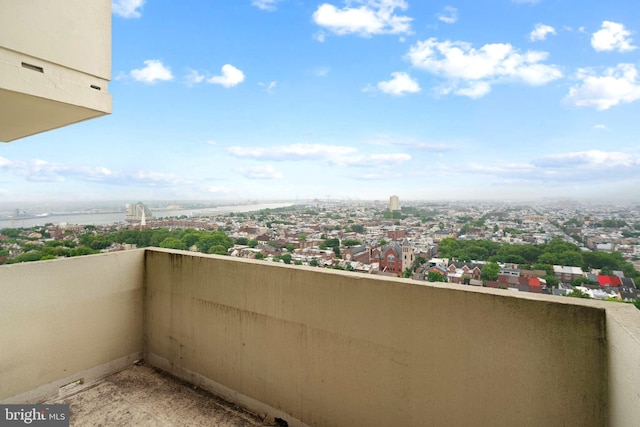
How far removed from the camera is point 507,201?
5.31m

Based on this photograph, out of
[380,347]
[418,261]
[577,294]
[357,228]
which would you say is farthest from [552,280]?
[357,228]

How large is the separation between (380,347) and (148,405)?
82.9 inches

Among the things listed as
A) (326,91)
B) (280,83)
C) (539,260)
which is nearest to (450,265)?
(539,260)

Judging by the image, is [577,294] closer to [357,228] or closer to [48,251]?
[357,228]

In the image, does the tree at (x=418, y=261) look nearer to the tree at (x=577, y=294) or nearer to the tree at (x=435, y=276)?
the tree at (x=435, y=276)

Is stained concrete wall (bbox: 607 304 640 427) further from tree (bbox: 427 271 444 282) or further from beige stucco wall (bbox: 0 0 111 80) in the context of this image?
beige stucco wall (bbox: 0 0 111 80)

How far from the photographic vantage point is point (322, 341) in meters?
2.21

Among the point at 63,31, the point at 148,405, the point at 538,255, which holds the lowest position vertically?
the point at 148,405

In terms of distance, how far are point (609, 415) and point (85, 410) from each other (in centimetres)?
353

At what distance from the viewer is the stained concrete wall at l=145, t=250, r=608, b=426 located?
1522mm

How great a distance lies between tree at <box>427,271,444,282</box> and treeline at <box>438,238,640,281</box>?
868 mm

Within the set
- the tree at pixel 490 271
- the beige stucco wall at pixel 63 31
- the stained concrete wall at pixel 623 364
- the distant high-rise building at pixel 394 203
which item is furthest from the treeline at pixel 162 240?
the distant high-rise building at pixel 394 203
